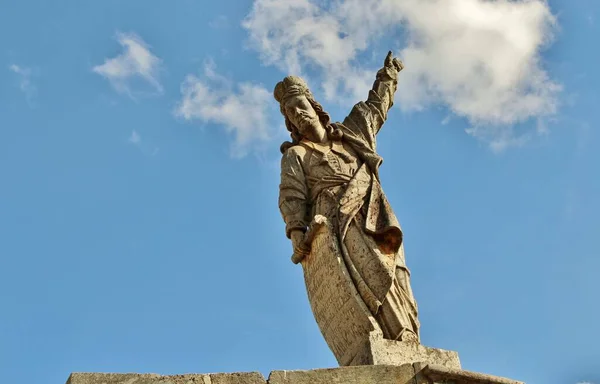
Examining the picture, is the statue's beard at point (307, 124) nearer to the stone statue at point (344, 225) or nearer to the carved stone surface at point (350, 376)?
the stone statue at point (344, 225)

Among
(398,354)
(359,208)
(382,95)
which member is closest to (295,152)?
(359,208)

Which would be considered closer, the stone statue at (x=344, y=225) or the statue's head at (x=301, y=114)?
the stone statue at (x=344, y=225)

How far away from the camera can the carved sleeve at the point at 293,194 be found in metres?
10.2

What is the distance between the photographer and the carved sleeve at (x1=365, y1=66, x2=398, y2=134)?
11.3m

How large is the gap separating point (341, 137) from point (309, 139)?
348 millimetres

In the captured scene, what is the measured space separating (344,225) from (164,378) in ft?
9.42

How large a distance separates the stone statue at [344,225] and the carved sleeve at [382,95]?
2 cm

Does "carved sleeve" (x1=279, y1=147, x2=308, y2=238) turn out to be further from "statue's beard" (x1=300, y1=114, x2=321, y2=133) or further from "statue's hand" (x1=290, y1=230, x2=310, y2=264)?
"statue's beard" (x1=300, y1=114, x2=321, y2=133)

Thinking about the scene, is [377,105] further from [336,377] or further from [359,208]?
[336,377]

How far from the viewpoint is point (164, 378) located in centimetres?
755

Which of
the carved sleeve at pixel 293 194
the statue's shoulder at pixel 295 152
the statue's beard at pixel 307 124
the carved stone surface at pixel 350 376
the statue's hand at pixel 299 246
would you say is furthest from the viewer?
the statue's beard at pixel 307 124

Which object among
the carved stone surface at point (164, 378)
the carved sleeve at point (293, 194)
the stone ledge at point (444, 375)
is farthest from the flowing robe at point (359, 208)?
the carved stone surface at point (164, 378)

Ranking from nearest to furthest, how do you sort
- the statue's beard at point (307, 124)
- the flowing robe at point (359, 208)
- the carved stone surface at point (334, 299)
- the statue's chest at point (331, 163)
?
the carved stone surface at point (334, 299), the flowing robe at point (359, 208), the statue's chest at point (331, 163), the statue's beard at point (307, 124)

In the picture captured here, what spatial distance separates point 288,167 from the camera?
10.6 meters
